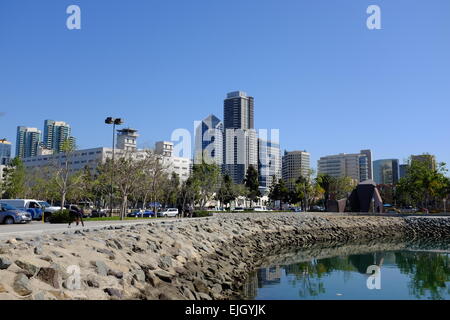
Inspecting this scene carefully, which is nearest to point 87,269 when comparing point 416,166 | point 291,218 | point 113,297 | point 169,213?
point 113,297

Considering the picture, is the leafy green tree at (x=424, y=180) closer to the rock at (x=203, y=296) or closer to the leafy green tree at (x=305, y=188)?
the leafy green tree at (x=305, y=188)

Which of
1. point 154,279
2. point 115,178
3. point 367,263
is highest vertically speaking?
point 115,178

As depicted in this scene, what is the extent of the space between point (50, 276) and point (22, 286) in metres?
1.16

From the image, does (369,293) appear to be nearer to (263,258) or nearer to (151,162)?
(263,258)

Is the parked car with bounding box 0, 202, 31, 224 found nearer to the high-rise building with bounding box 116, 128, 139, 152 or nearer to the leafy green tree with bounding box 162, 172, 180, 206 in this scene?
the leafy green tree with bounding box 162, 172, 180, 206

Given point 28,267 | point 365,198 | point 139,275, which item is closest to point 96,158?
point 365,198

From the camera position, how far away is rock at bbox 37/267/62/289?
10.7 metres

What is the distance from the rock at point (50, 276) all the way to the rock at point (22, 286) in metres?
0.65

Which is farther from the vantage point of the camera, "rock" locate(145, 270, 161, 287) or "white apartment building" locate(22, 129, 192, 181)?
"white apartment building" locate(22, 129, 192, 181)

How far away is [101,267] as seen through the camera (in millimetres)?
13289

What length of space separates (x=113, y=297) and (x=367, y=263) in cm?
2391

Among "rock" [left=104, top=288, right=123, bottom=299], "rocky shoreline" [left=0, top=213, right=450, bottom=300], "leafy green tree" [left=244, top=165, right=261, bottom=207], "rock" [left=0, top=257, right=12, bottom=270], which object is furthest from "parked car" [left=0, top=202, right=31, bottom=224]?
"leafy green tree" [left=244, top=165, right=261, bottom=207]

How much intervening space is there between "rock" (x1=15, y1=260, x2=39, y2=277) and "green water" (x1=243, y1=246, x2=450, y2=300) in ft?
31.7
